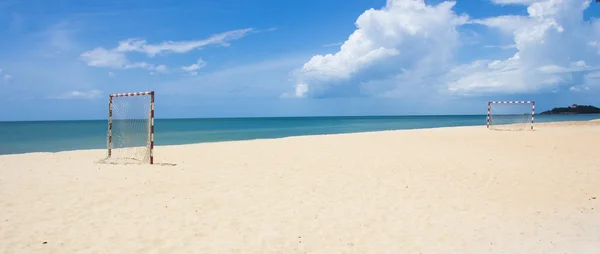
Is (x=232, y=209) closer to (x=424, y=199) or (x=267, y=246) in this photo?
(x=267, y=246)

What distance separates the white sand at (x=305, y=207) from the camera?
16.4 ft

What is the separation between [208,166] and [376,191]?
547 centimetres

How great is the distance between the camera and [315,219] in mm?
6020

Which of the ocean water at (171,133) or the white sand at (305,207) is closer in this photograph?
the white sand at (305,207)

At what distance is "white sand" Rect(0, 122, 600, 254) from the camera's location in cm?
500

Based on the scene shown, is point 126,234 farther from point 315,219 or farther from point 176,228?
point 315,219

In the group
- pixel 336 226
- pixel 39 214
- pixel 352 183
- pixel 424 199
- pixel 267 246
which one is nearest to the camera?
pixel 267 246

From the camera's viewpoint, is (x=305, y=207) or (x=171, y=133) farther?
(x=171, y=133)

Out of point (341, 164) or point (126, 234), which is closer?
point (126, 234)

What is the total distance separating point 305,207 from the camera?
22.0 ft

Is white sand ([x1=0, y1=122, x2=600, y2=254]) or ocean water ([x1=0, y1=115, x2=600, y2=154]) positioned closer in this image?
white sand ([x1=0, y1=122, x2=600, y2=254])

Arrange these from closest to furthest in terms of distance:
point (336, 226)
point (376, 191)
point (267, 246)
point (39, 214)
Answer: point (267, 246) → point (336, 226) → point (39, 214) → point (376, 191)

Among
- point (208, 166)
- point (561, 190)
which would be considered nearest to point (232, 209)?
point (208, 166)

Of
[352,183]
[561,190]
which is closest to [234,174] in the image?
[352,183]
